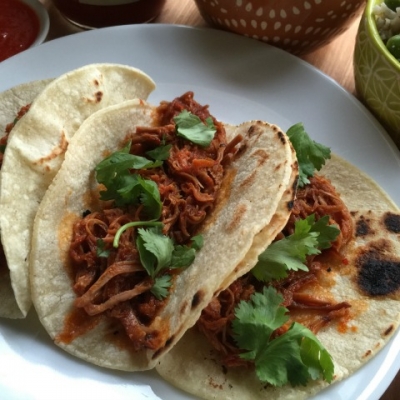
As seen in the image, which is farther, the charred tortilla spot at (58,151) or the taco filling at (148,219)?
the charred tortilla spot at (58,151)

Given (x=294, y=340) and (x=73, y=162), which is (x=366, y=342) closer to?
(x=294, y=340)

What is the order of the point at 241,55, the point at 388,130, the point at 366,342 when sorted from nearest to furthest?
the point at 366,342 < the point at 388,130 < the point at 241,55

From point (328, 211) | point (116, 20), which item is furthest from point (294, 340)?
point (116, 20)

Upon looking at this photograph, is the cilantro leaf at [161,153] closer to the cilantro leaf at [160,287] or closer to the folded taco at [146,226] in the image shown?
the folded taco at [146,226]

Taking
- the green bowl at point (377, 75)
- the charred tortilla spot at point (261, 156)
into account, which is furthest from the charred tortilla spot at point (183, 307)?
the green bowl at point (377, 75)

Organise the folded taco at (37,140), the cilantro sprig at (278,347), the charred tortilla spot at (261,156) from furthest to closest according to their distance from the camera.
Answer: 1. the charred tortilla spot at (261,156)
2. the folded taco at (37,140)
3. the cilantro sprig at (278,347)

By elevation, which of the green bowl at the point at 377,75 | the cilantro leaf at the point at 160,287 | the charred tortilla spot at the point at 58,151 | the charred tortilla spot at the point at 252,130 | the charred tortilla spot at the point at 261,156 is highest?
the green bowl at the point at 377,75
